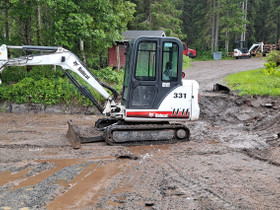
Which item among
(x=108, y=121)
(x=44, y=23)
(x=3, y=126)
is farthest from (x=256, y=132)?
(x=44, y=23)

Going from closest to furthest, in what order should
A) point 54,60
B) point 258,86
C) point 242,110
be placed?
1. point 54,60
2. point 242,110
3. point 258,86

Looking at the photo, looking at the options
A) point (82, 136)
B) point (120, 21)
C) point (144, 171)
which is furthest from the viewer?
point (120, 21)

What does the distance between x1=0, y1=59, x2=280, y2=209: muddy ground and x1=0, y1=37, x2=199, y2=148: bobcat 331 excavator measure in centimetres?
39

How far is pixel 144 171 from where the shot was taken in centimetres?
612

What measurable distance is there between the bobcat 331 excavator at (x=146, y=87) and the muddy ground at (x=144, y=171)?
15.4 inches

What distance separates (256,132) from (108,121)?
4598 mm

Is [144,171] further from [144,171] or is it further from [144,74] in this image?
[144,74]

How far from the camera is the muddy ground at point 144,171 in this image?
15.2ft

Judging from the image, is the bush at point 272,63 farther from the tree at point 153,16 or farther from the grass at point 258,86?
the tree at point 153,16

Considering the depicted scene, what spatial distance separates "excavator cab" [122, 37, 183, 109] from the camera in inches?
305

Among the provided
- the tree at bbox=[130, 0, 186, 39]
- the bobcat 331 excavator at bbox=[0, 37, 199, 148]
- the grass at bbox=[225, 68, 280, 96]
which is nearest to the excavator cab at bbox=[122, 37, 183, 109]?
the bobcat 331 excavator at bbox=[0, 37, 199, 148]

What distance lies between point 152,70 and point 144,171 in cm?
277

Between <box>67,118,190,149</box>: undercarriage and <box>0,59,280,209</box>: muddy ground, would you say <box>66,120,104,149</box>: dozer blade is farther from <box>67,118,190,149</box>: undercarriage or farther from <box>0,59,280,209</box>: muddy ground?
<box>0,59,280,209</box>: muddy ground

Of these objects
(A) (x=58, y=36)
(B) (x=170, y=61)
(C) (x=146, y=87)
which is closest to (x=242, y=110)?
(B) (x=170, y=61)
